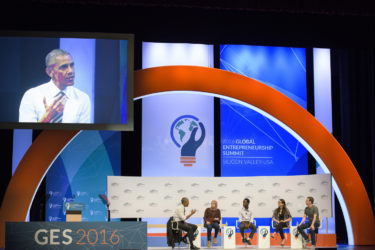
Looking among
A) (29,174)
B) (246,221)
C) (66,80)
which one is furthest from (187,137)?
(29,174)

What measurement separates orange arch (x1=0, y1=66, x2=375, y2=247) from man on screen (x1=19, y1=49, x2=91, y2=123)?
2.87ft

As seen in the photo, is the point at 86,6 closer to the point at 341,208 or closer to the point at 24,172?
the point at 24,172

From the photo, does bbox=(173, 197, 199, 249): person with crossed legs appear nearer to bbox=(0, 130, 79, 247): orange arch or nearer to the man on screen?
the man on screen

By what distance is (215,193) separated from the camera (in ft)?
34.9

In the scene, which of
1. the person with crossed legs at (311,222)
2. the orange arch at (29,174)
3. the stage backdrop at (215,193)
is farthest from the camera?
the stage backdrop at (215,193)

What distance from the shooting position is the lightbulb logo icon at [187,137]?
11641 millimetres

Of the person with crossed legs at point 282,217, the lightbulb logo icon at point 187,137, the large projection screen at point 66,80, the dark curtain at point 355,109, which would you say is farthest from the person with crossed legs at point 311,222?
the large projection screen at point 66,80

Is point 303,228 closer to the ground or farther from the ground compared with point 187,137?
closer to the ground

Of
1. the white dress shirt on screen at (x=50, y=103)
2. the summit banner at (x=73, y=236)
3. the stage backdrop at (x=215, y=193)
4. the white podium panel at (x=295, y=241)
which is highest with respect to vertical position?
the white dress shirt on screen at (x=50, y=103)

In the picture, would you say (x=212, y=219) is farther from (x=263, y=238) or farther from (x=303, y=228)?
(x=303, y=228)

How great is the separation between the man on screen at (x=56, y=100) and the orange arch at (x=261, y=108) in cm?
88

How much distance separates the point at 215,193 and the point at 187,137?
64.2 inches

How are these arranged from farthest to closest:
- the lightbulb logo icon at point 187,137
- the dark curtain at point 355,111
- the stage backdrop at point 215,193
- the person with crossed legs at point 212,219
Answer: the dark curtain at point 355,111 < the lightbulb logo icon at point 187,137 < the stage backdrop at point 215,193 < the person with crossed legs at point 212,219

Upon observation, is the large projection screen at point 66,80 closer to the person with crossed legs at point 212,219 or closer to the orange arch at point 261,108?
the orange arch at point 261,108
